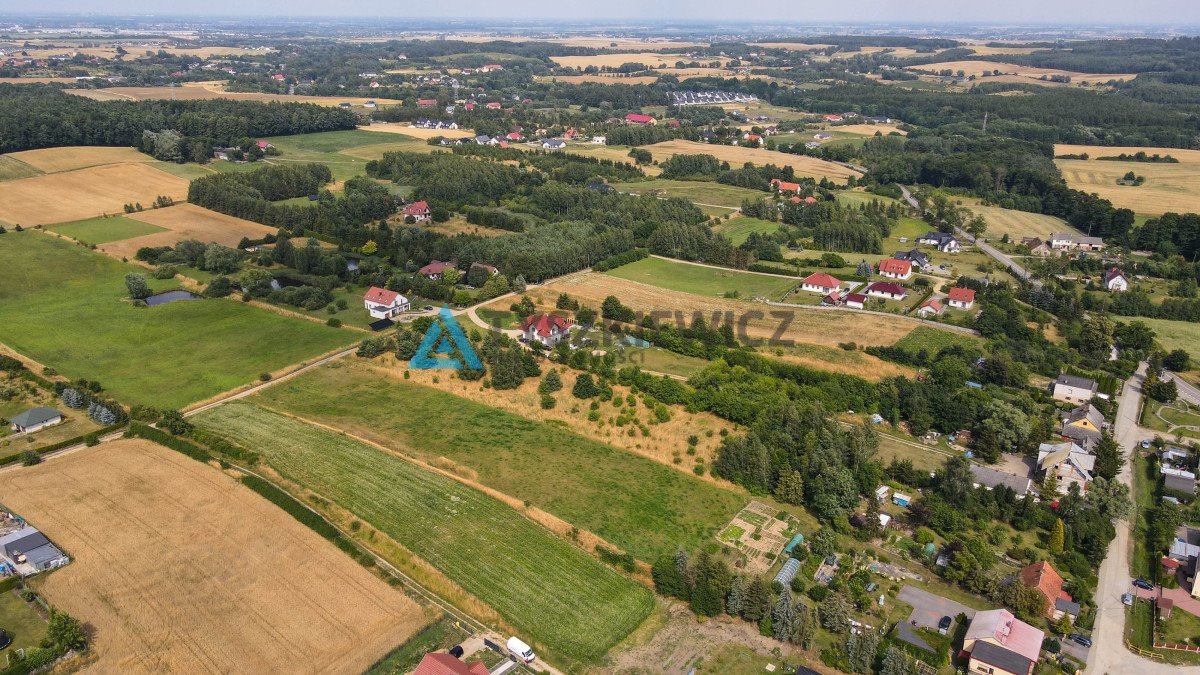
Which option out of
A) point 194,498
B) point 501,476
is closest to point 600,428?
point 501,476

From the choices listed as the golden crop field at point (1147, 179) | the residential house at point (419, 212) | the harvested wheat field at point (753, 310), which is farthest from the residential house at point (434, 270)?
the golden crop field at point (1147, 179)

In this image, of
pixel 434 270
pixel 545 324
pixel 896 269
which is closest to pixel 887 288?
pixel 896 269

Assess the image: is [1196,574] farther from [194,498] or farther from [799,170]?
[799,170]

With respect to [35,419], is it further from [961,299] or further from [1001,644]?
[961,299]

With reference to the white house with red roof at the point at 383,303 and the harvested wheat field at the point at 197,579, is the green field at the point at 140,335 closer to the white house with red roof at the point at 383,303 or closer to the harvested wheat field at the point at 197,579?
the white house with red roof at the point at 383,303

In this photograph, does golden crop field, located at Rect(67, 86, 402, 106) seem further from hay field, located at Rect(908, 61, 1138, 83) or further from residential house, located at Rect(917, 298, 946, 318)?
hay field, located at Rect(908, 61, 1138, 83)

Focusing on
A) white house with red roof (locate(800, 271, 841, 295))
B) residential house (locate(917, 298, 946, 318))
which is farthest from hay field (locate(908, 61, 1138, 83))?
residential house (locate(917, 298, 946, 318))
